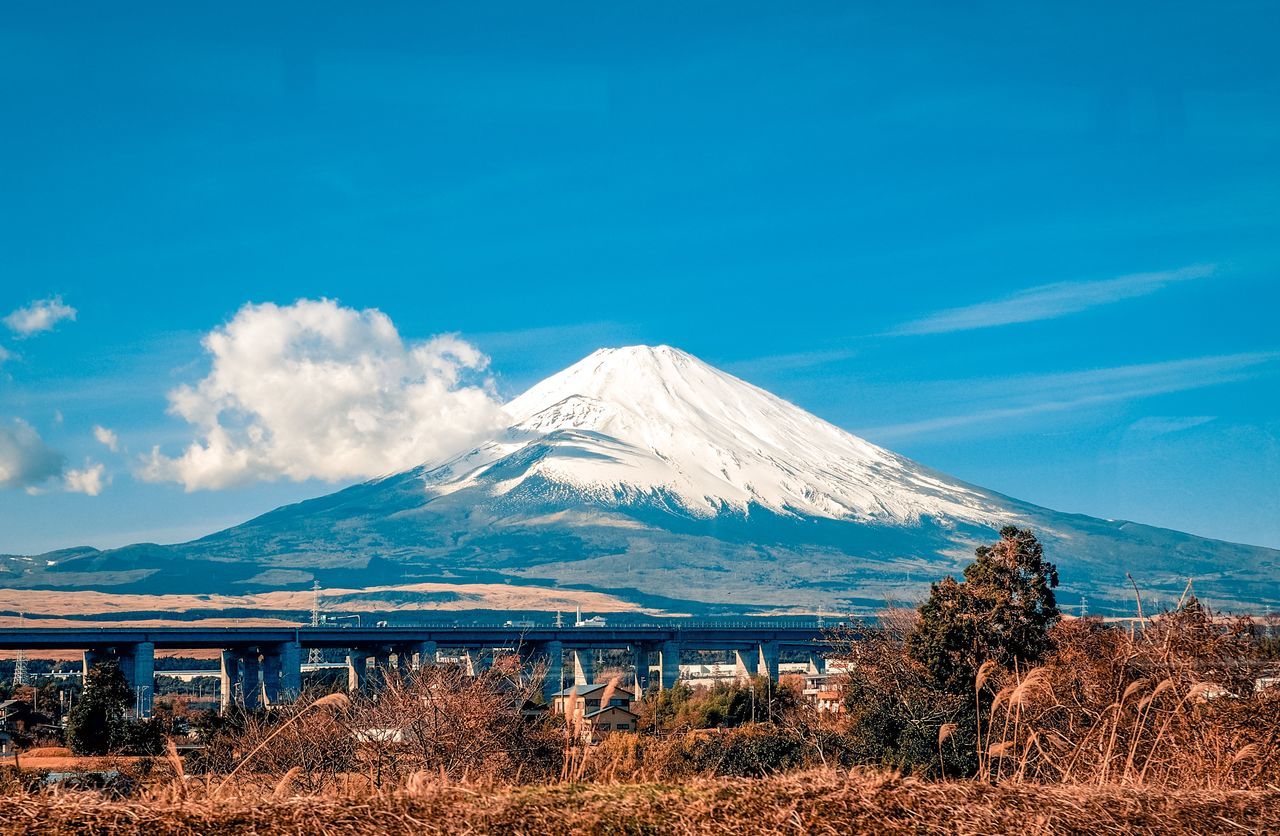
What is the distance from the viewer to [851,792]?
27.3 feet

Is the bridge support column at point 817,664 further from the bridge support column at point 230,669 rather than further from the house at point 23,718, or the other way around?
the house at point 23,718

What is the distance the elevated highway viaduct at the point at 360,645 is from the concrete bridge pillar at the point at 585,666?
1.83m

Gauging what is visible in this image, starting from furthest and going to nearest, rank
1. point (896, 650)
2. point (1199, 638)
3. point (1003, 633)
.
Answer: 1. point (896, 650)
2. point (1003, 633)
3. point (1199, 638)

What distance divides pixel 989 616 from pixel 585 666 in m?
134

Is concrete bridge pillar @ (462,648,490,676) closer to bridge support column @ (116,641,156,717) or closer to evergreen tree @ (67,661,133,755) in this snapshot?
evergreen tree @ (67,661,133,755)

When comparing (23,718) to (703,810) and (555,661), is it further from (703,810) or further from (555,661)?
(703,810)

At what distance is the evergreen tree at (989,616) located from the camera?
3947cm

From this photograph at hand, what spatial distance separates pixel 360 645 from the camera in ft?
391

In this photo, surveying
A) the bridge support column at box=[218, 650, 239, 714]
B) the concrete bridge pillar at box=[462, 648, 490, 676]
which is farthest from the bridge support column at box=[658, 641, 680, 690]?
the concrete bridge pillar at box=[462, 648, 490, 676]

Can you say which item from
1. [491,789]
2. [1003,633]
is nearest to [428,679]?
[1003,633]

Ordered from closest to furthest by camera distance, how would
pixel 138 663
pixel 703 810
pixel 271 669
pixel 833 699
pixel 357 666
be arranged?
1. pixel 703 810
2. pixel 833 699
3. pixel 138 663
4. pixel 271 669
5. pixel 357 666

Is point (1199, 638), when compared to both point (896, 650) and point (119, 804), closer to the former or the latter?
point (119, 804)

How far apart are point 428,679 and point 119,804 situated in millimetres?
23427

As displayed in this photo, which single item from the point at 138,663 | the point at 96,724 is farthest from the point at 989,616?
the point at 138,663
